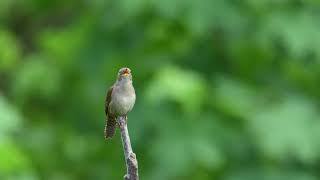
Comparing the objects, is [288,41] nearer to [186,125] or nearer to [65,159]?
[186,125]

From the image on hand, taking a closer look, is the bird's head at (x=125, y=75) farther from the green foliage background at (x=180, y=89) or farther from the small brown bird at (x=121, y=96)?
the green foliage background at (x=180, y=89)

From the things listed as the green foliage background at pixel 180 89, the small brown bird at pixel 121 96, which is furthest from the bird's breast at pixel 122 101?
the green foliage background at pixel 180 89

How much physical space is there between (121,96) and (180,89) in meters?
2.45

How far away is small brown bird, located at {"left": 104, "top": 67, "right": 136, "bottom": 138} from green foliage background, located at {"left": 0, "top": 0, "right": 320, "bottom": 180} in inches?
94.5

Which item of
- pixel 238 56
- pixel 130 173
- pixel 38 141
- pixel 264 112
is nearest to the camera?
pixel 130 173

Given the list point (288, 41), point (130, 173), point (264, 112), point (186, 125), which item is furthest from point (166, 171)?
point (130, 173)

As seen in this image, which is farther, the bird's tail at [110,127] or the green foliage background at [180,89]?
the green foliage background at [180,89]

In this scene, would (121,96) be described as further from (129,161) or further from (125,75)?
(129,161)

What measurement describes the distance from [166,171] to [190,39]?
78cm

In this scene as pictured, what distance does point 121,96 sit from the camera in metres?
1.51

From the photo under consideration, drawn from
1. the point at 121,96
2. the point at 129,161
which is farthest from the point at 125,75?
the point at 129,161

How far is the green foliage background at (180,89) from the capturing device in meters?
4.39

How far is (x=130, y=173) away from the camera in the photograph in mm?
1351

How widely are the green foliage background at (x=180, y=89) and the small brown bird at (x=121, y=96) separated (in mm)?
2400
